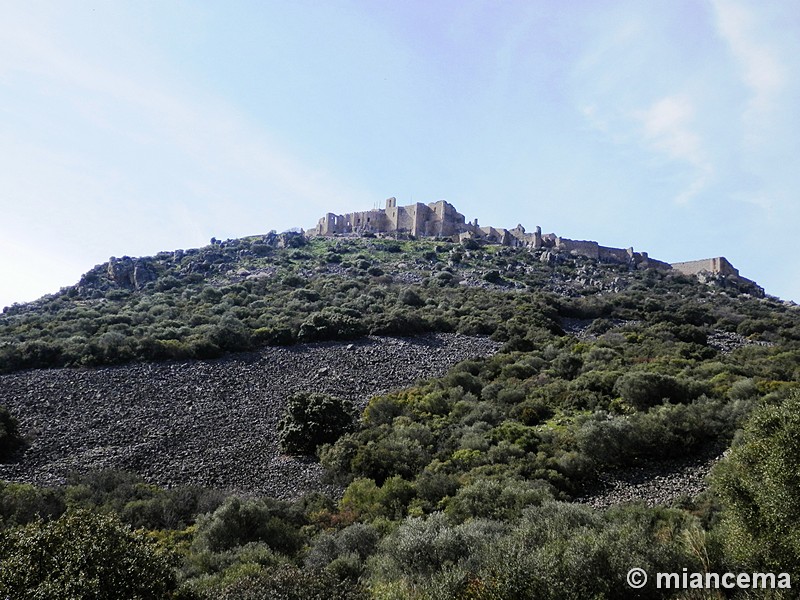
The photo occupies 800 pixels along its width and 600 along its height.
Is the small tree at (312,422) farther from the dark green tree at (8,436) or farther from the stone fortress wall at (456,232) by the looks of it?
the stone fortress wall at (456,232)

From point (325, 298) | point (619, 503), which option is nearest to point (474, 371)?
point (619, 503)

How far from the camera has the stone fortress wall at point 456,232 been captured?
68.2 metres

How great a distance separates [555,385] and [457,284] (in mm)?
24902

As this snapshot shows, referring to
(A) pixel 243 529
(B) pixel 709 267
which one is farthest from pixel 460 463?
(B) pixel 709 267

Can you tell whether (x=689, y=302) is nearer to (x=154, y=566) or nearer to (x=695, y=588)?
(x=695, y=588)

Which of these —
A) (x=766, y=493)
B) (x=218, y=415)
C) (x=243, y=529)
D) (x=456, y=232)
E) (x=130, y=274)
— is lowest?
(x=243, y=529)

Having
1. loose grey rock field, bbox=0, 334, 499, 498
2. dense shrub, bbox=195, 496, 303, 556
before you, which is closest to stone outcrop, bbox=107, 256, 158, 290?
loose grey rock field, bbox=0, 334, 499, 498
